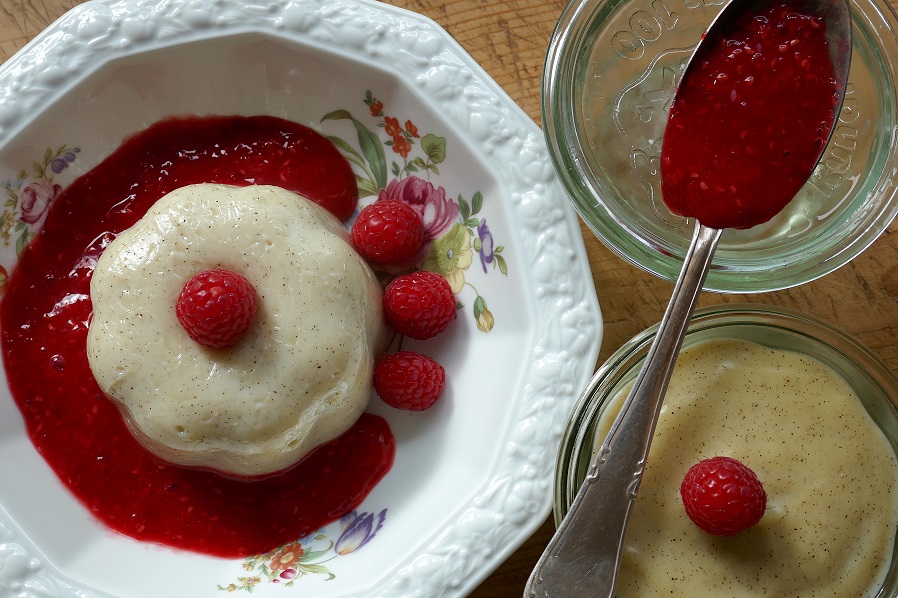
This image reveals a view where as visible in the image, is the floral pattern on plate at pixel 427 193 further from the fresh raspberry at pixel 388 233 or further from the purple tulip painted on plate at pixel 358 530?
the purple tulip painted on plate at pixel 358 530

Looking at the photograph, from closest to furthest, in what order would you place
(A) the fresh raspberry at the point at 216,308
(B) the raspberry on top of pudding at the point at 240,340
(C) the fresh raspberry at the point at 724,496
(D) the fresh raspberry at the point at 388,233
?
(C) the fresh raspberry at the point at 724,496 < (A) the fresh raspberry at the point at 216,308 < (B) the raspberry on top of pudding at the point at 240,340 < (D) the fresh raspberry at the point at 388,233

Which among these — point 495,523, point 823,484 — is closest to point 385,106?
point 495,523

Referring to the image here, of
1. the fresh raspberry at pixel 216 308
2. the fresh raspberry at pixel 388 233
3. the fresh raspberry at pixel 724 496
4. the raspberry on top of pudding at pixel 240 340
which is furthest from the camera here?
the fresh raspberry at pixel 388 233

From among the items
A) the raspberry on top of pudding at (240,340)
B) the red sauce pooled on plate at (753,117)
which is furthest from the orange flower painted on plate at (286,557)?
the red sauce pooled on plate at (753,117)

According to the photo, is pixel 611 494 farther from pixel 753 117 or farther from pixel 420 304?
pixel 753 117

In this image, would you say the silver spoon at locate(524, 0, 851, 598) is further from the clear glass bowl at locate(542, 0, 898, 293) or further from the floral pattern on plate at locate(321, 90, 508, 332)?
the floral pattern on plate at locate(321, 90, 508, 332)

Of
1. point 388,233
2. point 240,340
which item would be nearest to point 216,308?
point 240,340

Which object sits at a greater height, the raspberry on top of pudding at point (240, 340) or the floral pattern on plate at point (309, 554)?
the raspberry on top of pudding at point (240, 340)
